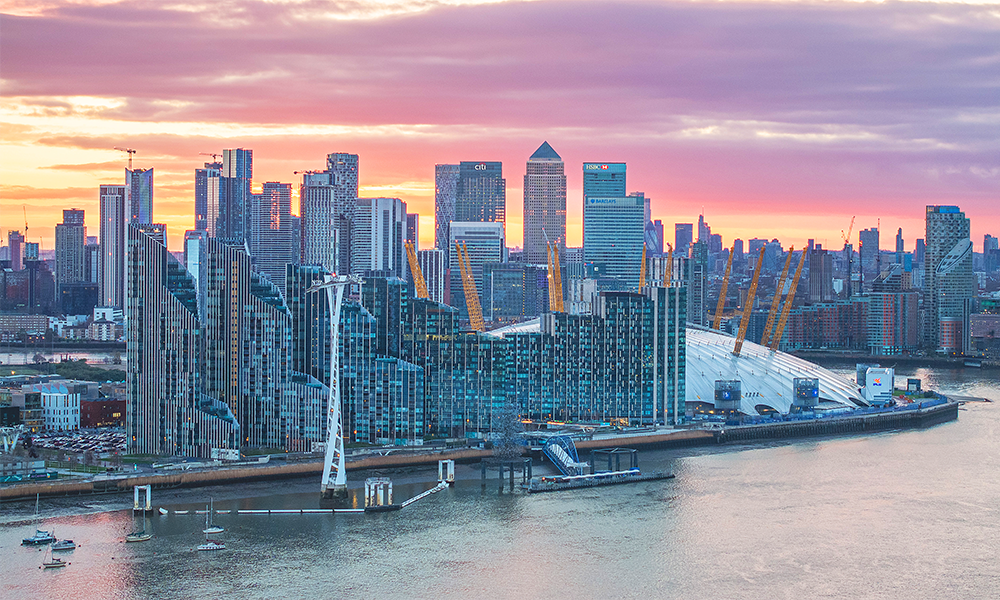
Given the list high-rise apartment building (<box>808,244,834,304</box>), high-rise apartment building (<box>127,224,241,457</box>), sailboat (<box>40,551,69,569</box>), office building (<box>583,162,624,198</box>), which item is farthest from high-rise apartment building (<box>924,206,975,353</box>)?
sailboat (<box>40,551,69,569</box>)

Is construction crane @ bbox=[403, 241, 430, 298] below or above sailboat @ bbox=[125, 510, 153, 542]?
above

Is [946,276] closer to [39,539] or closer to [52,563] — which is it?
[39,539]

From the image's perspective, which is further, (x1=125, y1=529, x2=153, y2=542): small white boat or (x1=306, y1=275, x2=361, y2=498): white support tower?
(x1=306, y1=275, x2=361, y2=498): white support tower

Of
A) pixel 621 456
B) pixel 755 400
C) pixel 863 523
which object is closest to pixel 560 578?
pixel 863 523

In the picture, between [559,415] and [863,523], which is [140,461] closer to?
[559,415]

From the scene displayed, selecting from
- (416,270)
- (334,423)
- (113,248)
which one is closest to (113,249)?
(113,248)

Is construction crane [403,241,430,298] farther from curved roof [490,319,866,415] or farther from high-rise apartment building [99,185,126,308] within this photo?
high-rise apartment building [99,185,126,308]

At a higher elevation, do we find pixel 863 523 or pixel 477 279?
pixel 477 279
